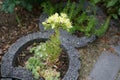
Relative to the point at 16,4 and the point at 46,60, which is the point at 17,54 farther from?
the point at 16,4

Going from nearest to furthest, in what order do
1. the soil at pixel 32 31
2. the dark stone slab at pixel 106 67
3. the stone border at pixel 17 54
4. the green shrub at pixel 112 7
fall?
the stone border at pixel 17 54 → the dark stone slab at pixel 106 67 → the soil at pixel 32 31 → the green shrub at pixel 112 7

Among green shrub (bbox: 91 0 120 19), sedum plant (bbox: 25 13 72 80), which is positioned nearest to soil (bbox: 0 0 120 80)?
green shrub (bbox: 91 0 120 19)

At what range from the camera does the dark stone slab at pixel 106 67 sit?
343 centimetres

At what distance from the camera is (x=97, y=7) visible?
4.00 m

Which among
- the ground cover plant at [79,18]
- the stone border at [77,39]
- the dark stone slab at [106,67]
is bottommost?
the dark stone slab at [106,67]

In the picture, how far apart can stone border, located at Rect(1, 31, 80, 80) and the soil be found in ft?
0.72

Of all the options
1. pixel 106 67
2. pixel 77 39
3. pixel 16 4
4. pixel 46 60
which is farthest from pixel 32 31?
pixel 106 67

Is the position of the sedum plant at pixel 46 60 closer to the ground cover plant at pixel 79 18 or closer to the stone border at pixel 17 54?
the stone border at pixel 17 54

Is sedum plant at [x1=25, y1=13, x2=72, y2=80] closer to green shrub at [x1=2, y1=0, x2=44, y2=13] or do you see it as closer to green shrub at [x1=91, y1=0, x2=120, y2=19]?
green shrub at [x1=2, y1=0, x2=44, y2=13]

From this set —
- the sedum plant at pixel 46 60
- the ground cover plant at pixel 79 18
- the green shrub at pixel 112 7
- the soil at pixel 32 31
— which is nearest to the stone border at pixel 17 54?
the sedum plant at pixel 46 60

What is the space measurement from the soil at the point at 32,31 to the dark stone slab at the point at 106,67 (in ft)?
0.19

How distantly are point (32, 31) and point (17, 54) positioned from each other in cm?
52

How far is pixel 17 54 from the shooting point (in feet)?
11.2

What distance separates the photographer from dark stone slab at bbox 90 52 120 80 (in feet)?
11.3
